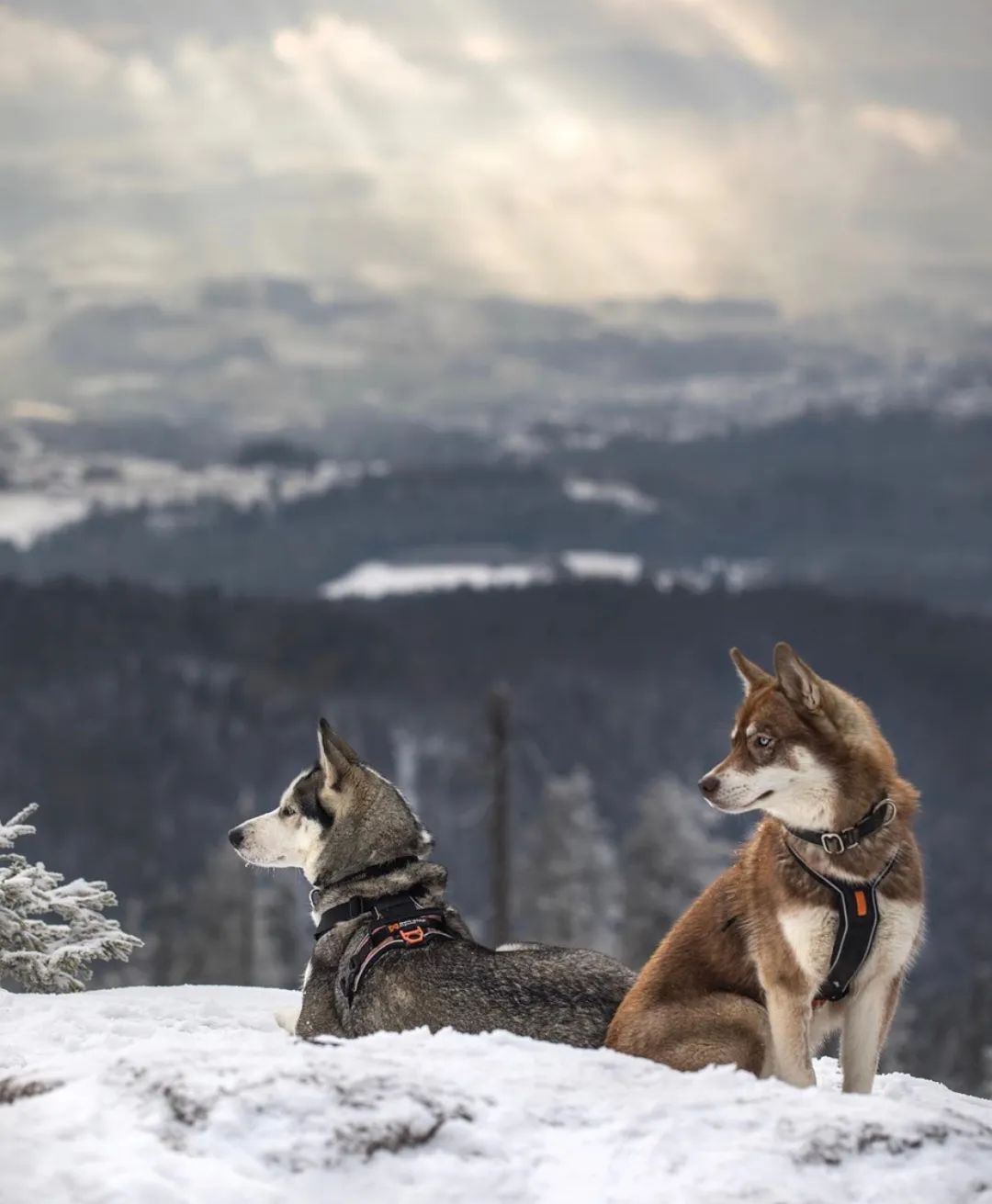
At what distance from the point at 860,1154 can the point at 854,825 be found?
181cm

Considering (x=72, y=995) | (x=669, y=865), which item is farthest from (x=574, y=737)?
(x=72, y=995)

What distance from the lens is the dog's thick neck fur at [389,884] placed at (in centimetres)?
947

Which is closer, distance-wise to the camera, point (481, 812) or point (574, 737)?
point (481, 812)

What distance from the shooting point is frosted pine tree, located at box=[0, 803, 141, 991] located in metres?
11.1

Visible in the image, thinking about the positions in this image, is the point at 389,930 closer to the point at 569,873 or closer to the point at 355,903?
the point at 355,903

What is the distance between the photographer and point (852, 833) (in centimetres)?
770

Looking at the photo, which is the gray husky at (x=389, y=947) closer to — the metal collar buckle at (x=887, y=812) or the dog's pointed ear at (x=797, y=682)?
the metal collar buckle at (x=887, y=812)

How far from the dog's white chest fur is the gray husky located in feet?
4.38

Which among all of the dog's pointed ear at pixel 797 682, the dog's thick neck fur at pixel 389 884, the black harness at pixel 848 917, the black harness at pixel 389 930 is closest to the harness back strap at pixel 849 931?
the black harness at pixel 848 917

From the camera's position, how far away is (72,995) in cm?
1047

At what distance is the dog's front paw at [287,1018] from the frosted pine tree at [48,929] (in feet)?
5.93

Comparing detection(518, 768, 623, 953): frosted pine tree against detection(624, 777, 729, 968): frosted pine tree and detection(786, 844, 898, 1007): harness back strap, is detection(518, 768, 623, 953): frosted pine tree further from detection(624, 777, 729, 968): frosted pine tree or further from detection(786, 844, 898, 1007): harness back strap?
detection(786, 844, 898, 1007): harness back strap

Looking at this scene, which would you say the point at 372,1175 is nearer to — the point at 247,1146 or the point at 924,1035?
the point at 247,1146

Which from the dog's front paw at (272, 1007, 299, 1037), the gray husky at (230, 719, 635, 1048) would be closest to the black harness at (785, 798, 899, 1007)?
the gray husky at (230, 719, 635, 1048)
